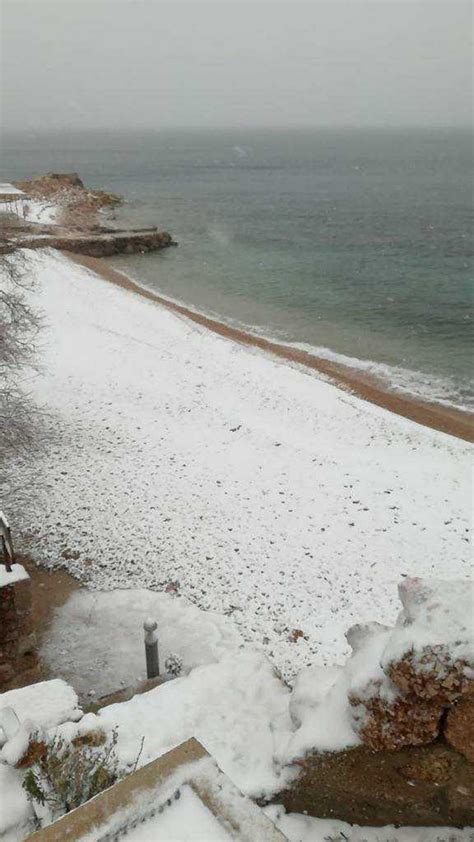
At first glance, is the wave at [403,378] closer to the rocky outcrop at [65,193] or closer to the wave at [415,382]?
the wave at [415,382]

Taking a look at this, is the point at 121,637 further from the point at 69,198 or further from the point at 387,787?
Result: the point at 69,198

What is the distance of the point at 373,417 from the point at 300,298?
69.2 feet

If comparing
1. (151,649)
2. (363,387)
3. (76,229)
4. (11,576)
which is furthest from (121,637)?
(76,229)

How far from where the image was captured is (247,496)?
13.7 m

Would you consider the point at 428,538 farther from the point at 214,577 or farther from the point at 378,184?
the point at 378,184

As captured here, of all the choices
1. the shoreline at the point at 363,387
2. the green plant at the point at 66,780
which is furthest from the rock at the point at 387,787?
the shoreline at the point at 363,387

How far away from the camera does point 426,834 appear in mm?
4852

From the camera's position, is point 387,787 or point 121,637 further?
point 121,637

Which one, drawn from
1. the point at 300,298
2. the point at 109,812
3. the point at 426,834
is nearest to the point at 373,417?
the point at 426,834

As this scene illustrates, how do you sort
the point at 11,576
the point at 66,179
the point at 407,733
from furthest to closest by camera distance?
the point at 66,179 < the point at 11,576 < the point at 407,733

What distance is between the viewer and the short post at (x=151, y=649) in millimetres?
8156

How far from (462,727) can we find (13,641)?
248 inches

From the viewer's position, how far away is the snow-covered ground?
10.9 metres

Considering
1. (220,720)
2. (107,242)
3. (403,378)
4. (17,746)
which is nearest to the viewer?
(17,746)
